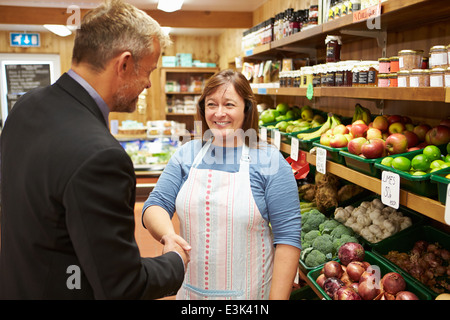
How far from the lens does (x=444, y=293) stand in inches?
70.2

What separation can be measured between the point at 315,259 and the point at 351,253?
0.73 feet

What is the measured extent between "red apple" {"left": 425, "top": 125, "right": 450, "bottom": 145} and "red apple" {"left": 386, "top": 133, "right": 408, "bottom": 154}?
0.36 feet

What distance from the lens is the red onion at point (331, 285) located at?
2.09 metres

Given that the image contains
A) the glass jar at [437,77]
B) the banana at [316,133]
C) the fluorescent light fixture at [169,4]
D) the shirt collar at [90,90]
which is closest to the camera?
the shirt collar at [90,90]

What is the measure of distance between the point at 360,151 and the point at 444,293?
0.74 metres

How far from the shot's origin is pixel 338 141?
2365 mm

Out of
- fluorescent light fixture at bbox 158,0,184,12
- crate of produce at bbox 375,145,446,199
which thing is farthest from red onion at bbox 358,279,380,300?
fluorescent light fixture at bbox 158,0,184,12

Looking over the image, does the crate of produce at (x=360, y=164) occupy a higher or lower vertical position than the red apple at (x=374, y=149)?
lower

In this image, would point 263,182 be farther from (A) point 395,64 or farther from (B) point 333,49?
(B) point 333,49

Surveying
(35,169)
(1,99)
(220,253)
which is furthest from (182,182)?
(1,99)

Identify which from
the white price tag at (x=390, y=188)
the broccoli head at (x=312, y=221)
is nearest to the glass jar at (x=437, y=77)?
the white price tag at (x=390, y=188)

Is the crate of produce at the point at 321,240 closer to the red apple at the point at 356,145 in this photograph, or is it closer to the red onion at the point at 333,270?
the red onion at the point at 333,270

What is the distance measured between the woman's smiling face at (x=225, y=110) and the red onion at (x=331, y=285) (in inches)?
35.0

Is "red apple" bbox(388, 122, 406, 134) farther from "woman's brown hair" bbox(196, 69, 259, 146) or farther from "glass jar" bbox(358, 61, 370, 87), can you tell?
"woman's brown hair" bbox(196, 69, 259, 146)
